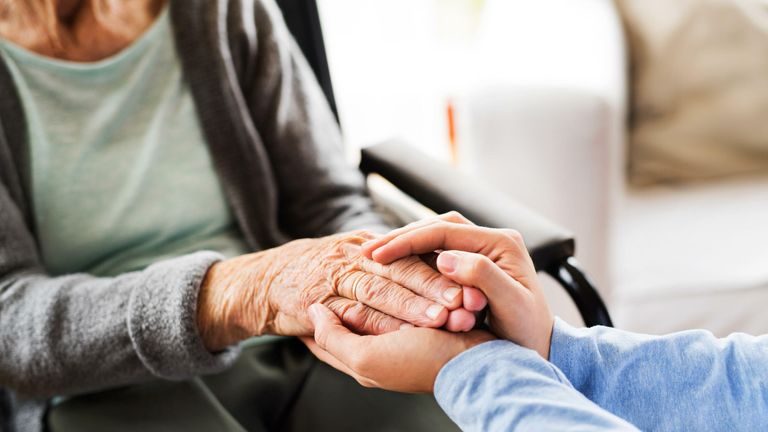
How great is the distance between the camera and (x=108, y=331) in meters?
0.78

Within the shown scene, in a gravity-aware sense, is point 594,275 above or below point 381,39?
below

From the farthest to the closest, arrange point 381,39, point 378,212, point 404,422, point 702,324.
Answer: point 381,39
point 702,324
point 378,212
point 404,422

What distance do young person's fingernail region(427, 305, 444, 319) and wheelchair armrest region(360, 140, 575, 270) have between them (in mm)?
169

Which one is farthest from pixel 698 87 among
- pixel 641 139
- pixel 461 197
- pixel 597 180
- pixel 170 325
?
pixel 170 325

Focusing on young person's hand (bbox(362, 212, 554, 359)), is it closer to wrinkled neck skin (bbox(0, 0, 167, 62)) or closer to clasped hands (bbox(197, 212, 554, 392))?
clasped hands (bbox(197, 212, 554, 392))

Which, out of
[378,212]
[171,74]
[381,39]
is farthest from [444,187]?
[381,39]

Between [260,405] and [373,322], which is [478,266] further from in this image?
[260,405]

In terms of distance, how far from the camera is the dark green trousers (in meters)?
0.78

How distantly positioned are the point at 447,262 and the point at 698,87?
91cm

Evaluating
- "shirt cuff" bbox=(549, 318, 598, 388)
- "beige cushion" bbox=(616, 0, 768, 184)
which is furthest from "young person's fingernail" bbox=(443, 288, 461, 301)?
"beige cushion" bbox=(616, 0, 768, 184)

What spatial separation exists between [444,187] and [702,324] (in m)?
0.59

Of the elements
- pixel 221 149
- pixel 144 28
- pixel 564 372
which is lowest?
pixel 564 372

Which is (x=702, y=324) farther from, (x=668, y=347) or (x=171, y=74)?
(x=171, y=74)

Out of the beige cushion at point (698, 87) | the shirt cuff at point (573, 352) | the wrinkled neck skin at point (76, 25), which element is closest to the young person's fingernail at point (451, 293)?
the shirt cuff at point (573, 352)
